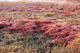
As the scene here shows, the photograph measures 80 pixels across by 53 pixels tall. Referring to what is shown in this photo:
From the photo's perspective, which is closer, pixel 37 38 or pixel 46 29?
pixel 37 38

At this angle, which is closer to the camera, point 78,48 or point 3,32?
point 78,48

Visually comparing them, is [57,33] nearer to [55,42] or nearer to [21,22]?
[55,42]

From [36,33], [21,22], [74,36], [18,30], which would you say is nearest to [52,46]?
[74,36]

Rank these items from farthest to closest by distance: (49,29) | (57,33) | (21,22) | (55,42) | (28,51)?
(21,22) → (49,29) → (57,33) → (55,42) → (28,51)

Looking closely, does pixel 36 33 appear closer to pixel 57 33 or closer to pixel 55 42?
pixel 57 33

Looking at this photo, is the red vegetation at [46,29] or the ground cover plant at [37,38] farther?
the red vegetation at [46,29]

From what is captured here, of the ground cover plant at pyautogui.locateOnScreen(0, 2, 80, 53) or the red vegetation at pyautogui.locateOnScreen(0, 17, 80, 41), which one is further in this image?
the red vegetation at pyautogui.locateOnScreen(0, 17, 80, 41)

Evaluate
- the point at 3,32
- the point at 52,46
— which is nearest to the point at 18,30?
the point at 3,32

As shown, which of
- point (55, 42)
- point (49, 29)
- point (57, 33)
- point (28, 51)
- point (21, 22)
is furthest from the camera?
point (21, 22)

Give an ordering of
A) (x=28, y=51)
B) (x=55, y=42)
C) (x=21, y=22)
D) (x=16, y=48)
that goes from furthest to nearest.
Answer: (x=21, y=22), (x=55, y=42), (x=16, y=48), (x=28, y=51)
